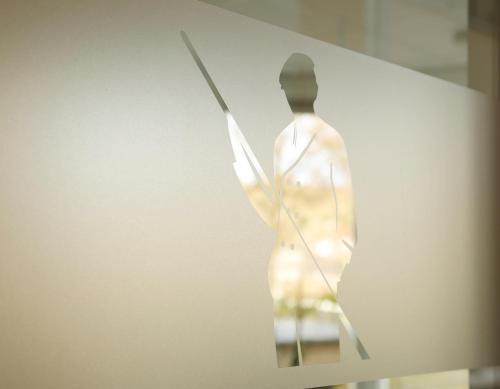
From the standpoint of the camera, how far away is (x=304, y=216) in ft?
9.05

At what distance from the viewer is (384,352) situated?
3047 mm

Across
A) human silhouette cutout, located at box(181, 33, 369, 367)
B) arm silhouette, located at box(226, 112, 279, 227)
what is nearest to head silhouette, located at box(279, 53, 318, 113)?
human silhouette cutout, located at box(181, 33, 369, 367)

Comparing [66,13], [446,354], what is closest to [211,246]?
[66,13]

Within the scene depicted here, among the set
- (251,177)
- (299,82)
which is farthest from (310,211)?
(299,82)

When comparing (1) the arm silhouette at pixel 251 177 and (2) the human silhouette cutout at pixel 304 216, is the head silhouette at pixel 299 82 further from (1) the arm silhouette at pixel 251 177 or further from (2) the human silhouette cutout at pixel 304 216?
(1) the arm silhouette at pixel 251 177

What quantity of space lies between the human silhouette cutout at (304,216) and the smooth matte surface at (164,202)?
1.7 inches

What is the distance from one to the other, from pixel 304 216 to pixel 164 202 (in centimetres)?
58

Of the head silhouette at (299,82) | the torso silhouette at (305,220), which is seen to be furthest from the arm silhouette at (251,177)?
the head silhouette at (299,82)

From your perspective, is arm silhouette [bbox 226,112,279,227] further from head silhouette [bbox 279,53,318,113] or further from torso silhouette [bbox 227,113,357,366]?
head silhouette [bbox 279,53,318,113]

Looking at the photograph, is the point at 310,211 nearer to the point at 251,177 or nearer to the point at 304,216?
the point at 304,216

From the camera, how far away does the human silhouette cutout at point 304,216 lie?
8.75ft

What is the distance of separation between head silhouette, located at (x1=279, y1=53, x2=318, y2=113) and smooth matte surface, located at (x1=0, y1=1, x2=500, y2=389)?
0.12 feet

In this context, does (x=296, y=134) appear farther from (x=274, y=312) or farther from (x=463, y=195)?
(x=463, y=195)

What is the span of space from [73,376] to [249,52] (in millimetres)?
1233
